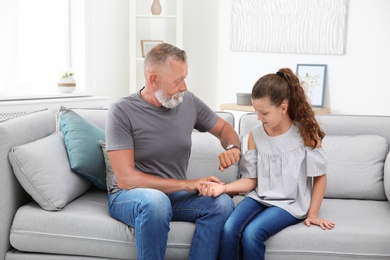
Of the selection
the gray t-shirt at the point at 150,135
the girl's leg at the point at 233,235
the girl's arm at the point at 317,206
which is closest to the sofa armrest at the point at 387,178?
the girl's arm at the point at 317,206

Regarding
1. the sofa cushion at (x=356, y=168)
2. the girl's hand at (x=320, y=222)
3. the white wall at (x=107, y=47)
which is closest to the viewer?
the girl's hand at (x=320, y=222)

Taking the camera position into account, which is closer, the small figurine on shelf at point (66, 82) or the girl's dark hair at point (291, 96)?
the girl's dark hair at point (291, 96)

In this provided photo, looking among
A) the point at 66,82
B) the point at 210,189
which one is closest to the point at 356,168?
the point at 210,189

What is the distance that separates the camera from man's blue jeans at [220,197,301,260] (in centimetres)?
244

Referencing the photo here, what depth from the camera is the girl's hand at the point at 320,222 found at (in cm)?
252

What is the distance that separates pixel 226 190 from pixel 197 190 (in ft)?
0.41

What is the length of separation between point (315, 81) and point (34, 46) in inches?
89.2

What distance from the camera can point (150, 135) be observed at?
8.75ft

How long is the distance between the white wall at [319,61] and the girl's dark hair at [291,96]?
7.35 feet

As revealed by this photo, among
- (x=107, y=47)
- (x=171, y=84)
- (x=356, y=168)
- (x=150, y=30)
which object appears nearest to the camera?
(x=171, y=84)

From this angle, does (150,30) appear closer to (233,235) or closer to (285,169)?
(285,169)

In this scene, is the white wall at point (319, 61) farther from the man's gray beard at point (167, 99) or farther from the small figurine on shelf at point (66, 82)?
the man's gray beard at point (167, 99)

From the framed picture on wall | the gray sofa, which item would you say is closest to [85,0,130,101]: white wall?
the framed picture on wall

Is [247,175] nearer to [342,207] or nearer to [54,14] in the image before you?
[342,207]
